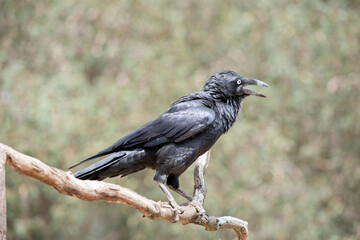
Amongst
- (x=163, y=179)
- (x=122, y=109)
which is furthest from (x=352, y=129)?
(x=163, y=179)

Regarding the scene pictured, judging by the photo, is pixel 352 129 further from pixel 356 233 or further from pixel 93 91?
pixel 93 91

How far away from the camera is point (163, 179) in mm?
4297

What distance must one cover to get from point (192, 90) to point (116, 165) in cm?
466

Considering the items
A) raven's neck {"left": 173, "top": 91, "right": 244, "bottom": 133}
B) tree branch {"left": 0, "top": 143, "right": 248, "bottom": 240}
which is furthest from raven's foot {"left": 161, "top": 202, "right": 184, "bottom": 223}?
raven's neck {"left": 173, "top": 91, "right": 244, "bottom": 133}

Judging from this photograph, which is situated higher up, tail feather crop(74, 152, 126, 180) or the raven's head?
the raven's head

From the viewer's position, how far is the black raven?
4254 mm

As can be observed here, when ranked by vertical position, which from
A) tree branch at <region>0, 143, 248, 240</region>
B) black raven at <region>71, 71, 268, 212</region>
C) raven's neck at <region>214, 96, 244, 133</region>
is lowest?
tree branch at <region>0, 143, 248, 240</region>

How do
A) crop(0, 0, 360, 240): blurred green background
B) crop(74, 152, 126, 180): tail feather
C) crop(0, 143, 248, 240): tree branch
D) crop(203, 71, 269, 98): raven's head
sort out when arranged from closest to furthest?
1. crop(0, 143, 248, 240): tree branch
2. crop(74, 152, 126, 180): tail feather
3. crop(203, 71, 269, 98): raven's head
4. crop(0, 0, 360, 240): blurred green background

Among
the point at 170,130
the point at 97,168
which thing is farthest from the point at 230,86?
the point at 97,168

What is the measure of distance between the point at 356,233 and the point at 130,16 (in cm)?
554

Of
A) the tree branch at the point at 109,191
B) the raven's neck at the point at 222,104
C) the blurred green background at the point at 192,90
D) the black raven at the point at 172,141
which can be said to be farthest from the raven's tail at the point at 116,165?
the blurred green background at the point at 192,90

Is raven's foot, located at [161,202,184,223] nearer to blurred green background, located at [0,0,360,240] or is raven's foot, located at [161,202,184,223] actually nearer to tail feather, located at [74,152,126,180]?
tail feather, located at [74,152,126,180]

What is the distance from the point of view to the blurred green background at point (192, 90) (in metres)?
8.39

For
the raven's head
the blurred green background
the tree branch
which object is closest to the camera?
→ the tree branch
